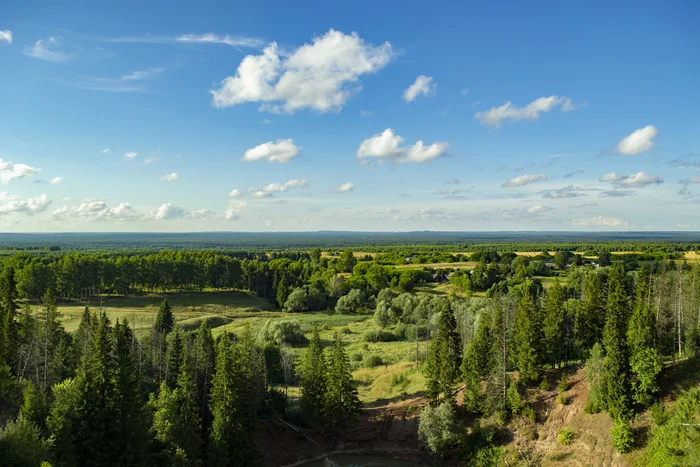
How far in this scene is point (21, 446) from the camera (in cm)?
2725

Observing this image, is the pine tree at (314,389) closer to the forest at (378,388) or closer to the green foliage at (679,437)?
the forest at (378,388)

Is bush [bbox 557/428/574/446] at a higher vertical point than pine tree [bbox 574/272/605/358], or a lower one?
lower

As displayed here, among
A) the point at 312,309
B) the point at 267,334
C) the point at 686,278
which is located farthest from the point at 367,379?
the point at 312,309

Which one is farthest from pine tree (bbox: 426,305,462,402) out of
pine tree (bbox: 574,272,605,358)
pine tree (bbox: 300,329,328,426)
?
pine tree (bbox: 574,272,605,358)

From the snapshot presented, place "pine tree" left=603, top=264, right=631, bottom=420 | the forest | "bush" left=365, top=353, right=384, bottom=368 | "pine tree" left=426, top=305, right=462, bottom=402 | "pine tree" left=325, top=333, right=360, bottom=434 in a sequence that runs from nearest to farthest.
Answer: the forest → "pine tree" left=603, top=264, right=631, bottom=420 → "pine tree" left=325, top=333, right=360, bottom=434 → "pine tree" left=426, top=305, right=462, bottom=402 → "bush" left=365, top=353, right=384, bottom=368

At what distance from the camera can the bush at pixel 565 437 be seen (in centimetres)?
4379

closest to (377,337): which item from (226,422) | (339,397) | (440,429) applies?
(339,397)

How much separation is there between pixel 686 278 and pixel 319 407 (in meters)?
56.3

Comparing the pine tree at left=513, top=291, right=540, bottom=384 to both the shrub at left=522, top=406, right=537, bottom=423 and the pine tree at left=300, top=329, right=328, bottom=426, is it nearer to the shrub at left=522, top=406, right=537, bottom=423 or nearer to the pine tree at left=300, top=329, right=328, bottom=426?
the shrub at left=522, top=406, right=537, bottom=423

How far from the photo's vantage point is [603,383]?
4366 centimetres

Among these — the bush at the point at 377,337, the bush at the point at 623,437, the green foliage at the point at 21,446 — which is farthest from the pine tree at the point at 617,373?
the bush at the point at 377,337

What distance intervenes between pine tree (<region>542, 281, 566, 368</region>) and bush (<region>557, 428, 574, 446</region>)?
962 centimetres

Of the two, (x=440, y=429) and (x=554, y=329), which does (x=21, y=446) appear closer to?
(x=440, y=429)

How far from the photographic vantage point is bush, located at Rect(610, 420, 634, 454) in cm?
4025
